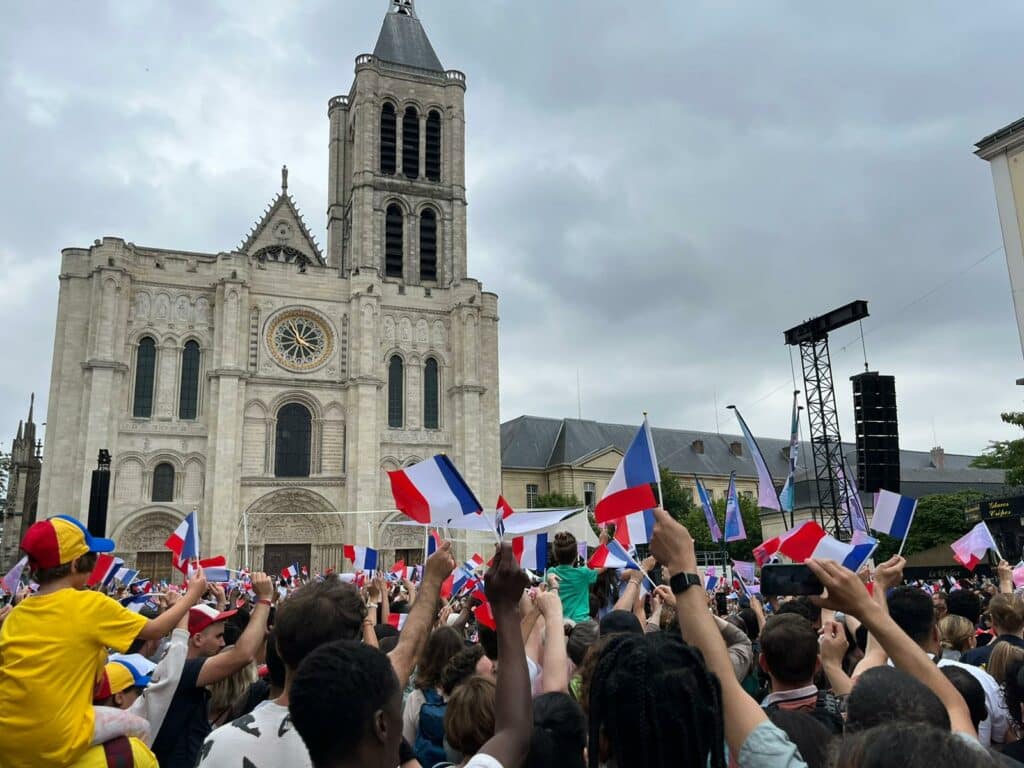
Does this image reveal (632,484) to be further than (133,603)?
No

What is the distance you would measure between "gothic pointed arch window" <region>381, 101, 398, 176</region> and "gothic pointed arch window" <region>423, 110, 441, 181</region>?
1.85 meters

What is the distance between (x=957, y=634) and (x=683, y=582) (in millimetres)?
4220

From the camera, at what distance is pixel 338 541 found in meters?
33.7

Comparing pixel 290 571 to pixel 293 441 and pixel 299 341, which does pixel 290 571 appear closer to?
pixel 293 441

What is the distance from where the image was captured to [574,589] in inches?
243

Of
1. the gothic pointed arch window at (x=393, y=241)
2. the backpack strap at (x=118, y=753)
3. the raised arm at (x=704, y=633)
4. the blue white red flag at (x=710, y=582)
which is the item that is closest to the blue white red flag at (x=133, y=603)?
the backpack strap at (x=118, y=753)

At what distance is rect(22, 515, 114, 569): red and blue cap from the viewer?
316cm

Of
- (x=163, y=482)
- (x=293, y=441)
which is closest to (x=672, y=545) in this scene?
(x=163, y=482)

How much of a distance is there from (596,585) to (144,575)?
93.5ft

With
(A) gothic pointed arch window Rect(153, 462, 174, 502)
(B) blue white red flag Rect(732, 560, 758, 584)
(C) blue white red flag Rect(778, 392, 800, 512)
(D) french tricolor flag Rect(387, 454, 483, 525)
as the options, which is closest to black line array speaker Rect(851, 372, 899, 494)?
(C) blue white red flag Rect(778, 392, 800, 512)

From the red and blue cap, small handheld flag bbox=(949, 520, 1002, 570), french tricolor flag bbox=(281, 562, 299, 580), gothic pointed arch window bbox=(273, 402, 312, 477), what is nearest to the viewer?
the red and blue cap

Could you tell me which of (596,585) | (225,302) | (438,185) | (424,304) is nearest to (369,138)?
(438,185)

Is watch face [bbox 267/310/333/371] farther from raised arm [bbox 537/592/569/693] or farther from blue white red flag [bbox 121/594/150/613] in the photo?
raised arm [bbox 537/592/569/693]

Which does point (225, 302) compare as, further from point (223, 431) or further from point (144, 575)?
point (144, 575)
